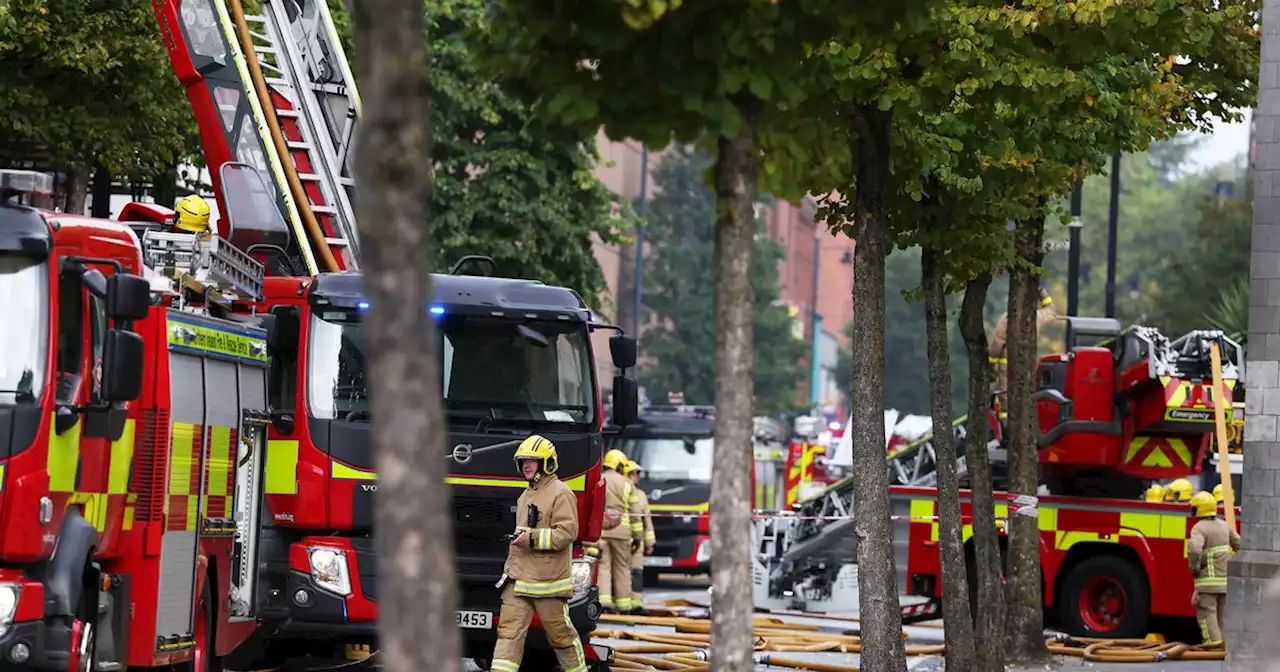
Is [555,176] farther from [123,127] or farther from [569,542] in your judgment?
[569,542]

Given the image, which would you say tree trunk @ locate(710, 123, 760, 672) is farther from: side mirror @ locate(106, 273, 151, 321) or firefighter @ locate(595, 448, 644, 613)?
firefighter @ locate(595, 448, 644, 613)

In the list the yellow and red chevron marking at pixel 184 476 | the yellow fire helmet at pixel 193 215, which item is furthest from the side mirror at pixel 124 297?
the yellow fire helmet at pixel 193 215

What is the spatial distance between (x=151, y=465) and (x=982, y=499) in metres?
7.25

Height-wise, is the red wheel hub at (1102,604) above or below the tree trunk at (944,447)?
below

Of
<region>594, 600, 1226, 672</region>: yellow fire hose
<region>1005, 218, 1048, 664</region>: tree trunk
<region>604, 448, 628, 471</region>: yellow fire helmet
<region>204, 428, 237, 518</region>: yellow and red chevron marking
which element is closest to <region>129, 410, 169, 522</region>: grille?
<region>204, 428, 237, 518</region>: yellow and red chevron marking

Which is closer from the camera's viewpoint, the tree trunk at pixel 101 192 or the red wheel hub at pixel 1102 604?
the red wheel hub at pixel 1102 604

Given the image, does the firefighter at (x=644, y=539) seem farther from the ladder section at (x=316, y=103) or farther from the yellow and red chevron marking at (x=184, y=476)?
the yellow and red chevron marking at (x=184, y=476)

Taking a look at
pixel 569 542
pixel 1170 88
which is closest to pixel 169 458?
pixel 569 542

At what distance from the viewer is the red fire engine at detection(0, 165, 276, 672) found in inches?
388

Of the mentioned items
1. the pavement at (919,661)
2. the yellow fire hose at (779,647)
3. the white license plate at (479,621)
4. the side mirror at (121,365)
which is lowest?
the pavement at (919,661)

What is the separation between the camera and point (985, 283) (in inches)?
659

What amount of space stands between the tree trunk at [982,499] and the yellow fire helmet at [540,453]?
4.29m

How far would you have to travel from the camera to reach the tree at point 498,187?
1353 inches

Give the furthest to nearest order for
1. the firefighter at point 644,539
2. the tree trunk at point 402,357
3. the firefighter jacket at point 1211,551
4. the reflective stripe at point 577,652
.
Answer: the firefighter at point 644,539
the firefighter jacket at point 1211,551
the reflective stripe at point 577,652
the tree trunk at point 402,357
